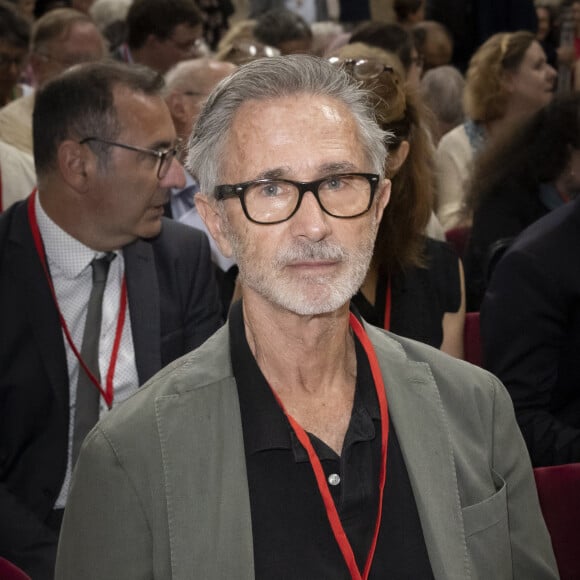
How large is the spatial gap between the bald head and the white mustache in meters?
3.27

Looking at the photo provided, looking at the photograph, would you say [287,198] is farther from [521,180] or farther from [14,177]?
[14,177]

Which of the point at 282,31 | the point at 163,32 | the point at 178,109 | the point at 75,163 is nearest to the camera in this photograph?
the point at 75,163

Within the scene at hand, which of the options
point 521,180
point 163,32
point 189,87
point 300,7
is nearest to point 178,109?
point 189,87

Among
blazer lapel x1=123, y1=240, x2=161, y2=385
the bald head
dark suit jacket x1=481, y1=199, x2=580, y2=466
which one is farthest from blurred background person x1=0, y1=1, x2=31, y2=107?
dark suit jacket x1=481, y1=199, x2=580, y2=466

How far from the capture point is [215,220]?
1910mm

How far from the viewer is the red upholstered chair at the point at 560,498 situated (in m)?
2.18

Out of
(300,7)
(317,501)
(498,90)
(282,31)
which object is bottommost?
(300,7)

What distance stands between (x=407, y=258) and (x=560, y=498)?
1227 mm

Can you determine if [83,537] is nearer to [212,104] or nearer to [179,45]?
[212,104]

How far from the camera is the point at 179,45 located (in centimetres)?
654

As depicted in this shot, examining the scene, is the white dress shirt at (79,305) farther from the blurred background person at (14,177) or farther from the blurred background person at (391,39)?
the blurred background person at (391,39)

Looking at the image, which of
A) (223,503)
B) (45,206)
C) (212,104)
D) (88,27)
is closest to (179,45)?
(88,27)

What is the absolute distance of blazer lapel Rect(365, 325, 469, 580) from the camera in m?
1.70

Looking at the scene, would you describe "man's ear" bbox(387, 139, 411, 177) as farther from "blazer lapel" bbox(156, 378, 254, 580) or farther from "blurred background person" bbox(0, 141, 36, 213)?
"blurred background person" bbox(0, 141, 36, 213)
